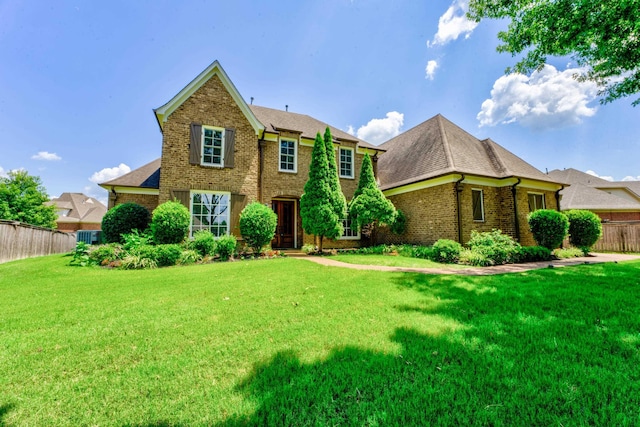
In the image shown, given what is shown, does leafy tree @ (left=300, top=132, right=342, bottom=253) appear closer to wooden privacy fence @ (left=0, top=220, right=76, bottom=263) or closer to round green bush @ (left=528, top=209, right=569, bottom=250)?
round green bush @ (left=528, top=209, right=569, bottom=250)

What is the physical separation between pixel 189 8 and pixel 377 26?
673cm

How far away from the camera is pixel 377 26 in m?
9.73

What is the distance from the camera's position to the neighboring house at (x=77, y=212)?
32125mm

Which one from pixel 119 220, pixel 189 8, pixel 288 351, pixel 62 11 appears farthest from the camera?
pixel 119 220

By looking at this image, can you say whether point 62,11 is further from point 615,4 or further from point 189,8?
point 615,4

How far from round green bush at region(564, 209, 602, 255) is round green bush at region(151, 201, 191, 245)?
56.8 feet

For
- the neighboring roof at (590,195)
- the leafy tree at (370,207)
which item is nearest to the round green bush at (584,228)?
the leafy tree at (370,207)

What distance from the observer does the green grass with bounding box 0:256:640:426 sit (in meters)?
1.67

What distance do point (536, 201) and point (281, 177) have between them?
44.2 feet

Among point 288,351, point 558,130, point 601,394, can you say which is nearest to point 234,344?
point 288,351

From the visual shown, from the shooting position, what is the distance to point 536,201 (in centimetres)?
1314

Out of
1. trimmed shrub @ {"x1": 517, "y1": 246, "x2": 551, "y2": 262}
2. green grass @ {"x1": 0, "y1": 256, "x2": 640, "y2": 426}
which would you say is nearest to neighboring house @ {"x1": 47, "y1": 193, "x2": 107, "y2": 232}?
green grass @ {"x1": 0, "y1": 256, "x2": 640, "y2": 426}

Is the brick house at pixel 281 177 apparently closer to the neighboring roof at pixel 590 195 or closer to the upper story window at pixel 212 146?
the upper story window at pixel 212 146

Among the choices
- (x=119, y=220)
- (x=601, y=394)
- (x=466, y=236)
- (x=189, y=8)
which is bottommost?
(x=601, y=394)
